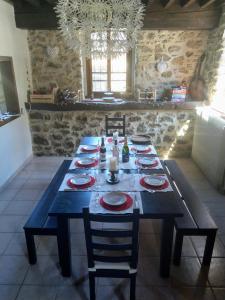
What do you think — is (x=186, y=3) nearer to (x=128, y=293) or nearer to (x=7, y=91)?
(x=7, y=91)

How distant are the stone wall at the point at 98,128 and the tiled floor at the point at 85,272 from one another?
1.93 metres

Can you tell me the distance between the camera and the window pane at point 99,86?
4.88 meters

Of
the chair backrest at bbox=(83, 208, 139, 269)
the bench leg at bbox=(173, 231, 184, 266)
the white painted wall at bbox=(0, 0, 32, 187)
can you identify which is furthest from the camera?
the white painted wall at bbox=(0, 0, 32, 187)

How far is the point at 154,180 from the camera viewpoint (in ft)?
7.57

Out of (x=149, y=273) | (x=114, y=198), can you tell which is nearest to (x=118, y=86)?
(x=114, y=198)

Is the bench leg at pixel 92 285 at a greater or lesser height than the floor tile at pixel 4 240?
greater

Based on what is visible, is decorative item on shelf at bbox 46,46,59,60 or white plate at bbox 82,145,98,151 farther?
decorative item on shelf at bbox 46,46,59,60

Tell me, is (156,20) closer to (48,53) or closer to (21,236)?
(48,53)

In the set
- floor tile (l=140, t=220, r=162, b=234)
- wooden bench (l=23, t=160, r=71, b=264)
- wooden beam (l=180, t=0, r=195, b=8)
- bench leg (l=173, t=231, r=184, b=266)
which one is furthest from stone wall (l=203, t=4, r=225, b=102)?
wooden bench (l=23, t=160, r=71, b=264)

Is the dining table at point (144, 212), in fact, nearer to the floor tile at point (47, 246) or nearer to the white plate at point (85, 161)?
the floor tile at point (47, 246)

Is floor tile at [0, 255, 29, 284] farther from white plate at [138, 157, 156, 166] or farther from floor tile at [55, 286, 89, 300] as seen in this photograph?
white plate at [138, 157, 156, 166]

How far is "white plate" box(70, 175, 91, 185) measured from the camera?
226cm

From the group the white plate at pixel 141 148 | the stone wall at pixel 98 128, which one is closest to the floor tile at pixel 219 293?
the white plate at pixel 141 148

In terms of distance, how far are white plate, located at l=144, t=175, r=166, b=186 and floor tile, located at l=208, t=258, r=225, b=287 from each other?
936mm
